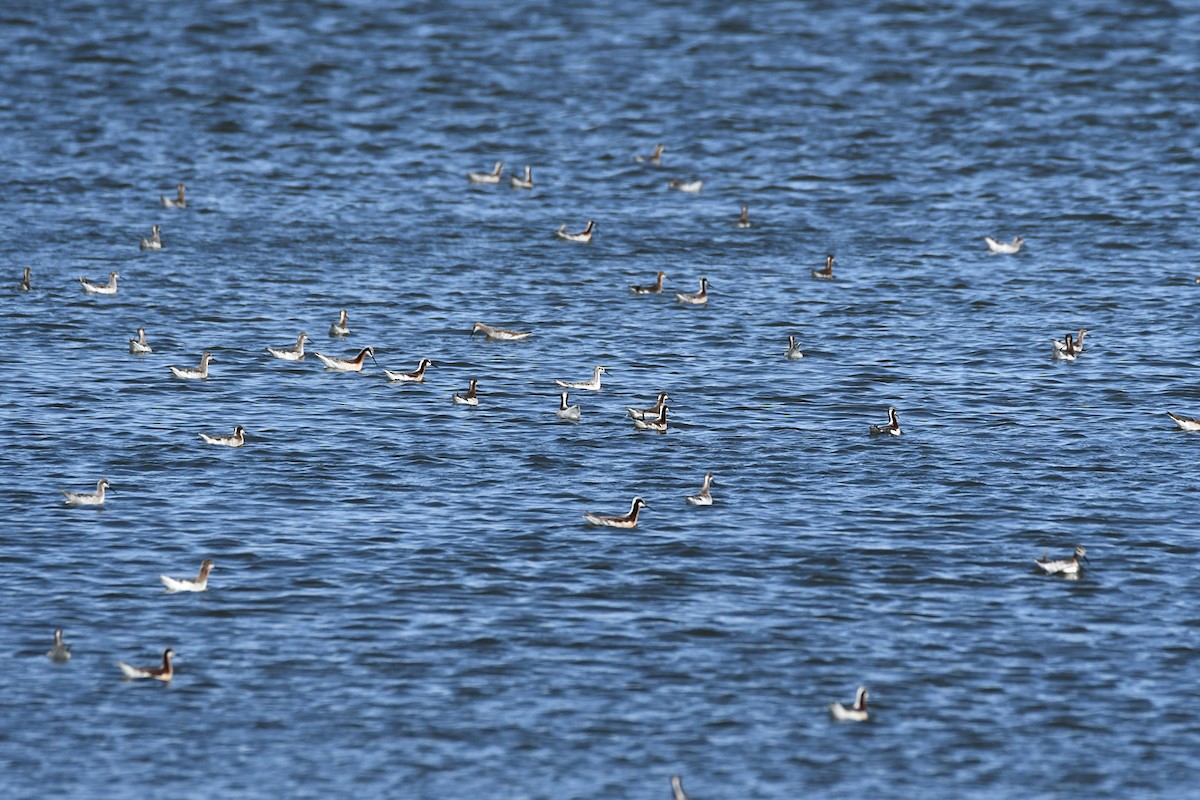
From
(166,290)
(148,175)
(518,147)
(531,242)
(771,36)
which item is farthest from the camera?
(771,36)

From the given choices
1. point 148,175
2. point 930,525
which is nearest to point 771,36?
point 148,175

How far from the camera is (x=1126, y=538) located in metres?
35.2

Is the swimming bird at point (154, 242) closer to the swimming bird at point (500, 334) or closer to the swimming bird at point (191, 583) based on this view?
the swimming bird at point (500, 334)

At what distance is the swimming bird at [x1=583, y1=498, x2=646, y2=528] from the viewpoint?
116 feet

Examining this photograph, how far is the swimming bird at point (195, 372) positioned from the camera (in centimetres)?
4606

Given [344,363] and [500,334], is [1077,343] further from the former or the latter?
[344,363]

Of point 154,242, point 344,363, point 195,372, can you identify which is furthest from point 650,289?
point 154,242

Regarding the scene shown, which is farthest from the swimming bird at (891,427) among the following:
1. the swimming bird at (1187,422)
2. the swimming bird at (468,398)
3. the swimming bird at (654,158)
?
the swimming bird at (654,158)

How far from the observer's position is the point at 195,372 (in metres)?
46.2

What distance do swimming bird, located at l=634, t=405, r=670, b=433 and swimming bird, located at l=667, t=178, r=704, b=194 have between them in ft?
82.2

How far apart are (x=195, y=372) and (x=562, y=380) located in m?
9.05

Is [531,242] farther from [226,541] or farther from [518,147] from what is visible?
[226,541]

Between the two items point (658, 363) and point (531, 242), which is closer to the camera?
point (658, 363)

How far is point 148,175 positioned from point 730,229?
20.7m
